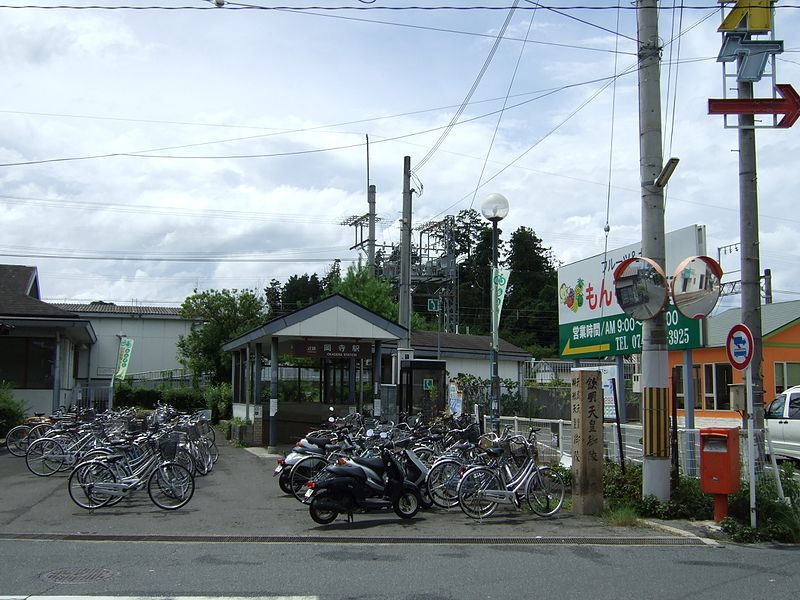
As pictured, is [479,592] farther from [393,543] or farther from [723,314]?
[723,314]

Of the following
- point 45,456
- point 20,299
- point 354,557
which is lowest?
point 354,557

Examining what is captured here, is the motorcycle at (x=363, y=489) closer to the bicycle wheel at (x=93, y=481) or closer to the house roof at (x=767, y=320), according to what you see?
the bicycle wheel at (x=93, y=481)

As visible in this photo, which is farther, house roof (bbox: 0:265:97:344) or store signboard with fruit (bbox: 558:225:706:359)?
house roof (bbox: 0:265:97:344)

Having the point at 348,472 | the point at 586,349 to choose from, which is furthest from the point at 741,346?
the point at 586,349

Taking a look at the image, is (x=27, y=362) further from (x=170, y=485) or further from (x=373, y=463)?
(x=373, y=463)

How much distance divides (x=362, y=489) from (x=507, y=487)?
6.83ft

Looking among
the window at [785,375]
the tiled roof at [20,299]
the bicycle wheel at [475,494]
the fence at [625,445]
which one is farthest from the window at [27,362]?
the window at [785,375]

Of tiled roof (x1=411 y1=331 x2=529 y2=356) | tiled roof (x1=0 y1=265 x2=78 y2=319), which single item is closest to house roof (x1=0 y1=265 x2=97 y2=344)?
tiled roof (x1=0 y1=265 x2=78 y2=319)

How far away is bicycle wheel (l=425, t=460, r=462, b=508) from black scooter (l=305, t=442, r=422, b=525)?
26.3 inches

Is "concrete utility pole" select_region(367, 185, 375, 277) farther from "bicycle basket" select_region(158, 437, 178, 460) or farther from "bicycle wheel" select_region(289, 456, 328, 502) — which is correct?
"bicycle basket" select_region(158, 437, 178, 460)

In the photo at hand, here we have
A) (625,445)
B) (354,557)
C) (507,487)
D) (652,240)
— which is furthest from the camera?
(625,445)

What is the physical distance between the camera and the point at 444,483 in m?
11.8

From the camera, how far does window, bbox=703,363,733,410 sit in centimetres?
2811

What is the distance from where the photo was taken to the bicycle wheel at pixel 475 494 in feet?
35.7
